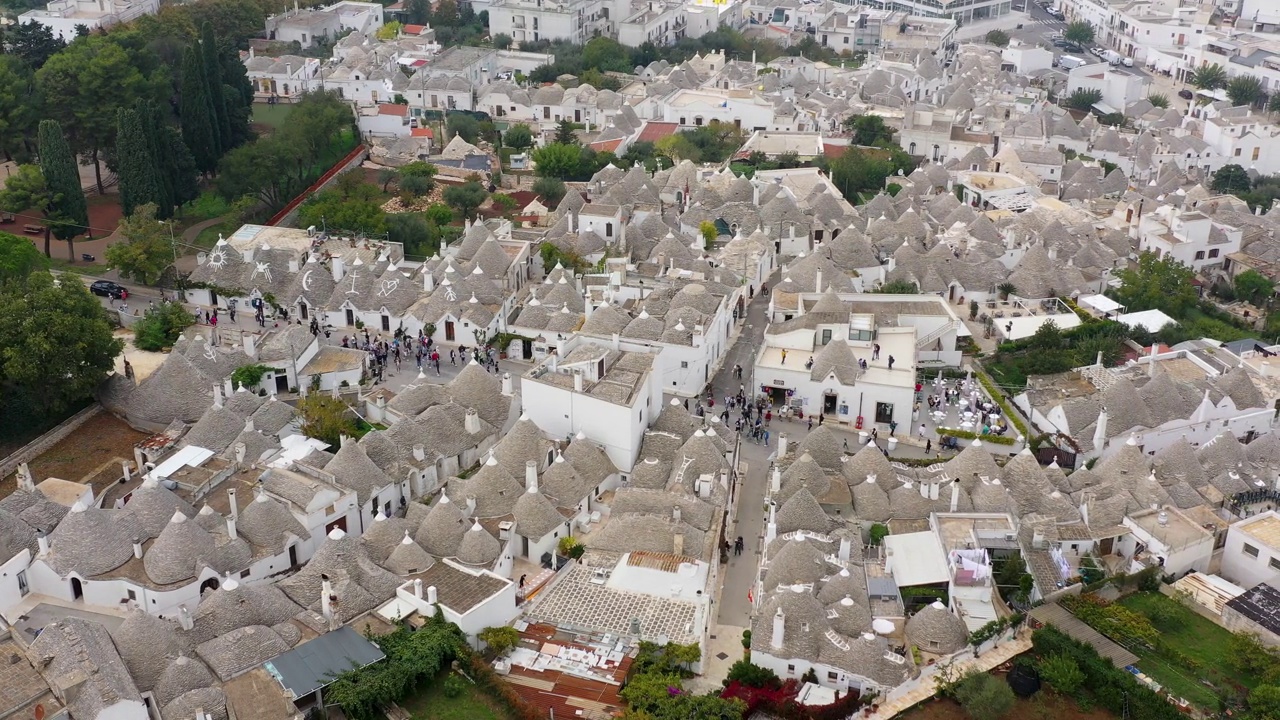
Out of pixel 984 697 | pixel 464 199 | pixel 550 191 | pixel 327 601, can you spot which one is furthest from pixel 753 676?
pixel 550 191

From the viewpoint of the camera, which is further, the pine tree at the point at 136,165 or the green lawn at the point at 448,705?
the pine tree at the point at 136,165

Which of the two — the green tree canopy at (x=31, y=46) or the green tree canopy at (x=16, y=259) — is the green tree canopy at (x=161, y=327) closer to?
the green tree canopy at (x=16, y=259)

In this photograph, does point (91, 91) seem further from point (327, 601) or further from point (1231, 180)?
point (1231, 180)

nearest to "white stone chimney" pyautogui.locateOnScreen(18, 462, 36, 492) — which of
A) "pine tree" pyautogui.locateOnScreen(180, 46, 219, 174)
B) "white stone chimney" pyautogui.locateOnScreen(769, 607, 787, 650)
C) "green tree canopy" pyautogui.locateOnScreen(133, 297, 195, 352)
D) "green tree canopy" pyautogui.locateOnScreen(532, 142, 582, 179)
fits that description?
"green tree canopy" pyautogui.locateOnScreen(133, 297, 195, 352)

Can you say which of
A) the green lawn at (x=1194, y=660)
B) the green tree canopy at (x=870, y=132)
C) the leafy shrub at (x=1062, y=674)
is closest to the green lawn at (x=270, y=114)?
the green tree canopy at (x=870, y=132)

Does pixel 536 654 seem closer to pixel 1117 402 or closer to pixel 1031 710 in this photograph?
pixel 1031 710

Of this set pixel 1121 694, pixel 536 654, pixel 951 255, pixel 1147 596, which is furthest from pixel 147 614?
pixel 951 255

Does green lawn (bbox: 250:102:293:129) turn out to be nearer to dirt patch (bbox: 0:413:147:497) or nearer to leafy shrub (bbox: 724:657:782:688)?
dirt patch (bbox: 0:413:147:497)
